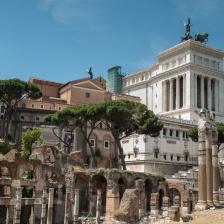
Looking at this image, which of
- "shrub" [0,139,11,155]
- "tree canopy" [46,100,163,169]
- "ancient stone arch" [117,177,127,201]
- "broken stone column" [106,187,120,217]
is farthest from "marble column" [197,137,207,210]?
"shrub" [0,139,11,155]

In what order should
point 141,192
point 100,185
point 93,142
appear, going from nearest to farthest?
point 141,192, point 100,185, point 93,142

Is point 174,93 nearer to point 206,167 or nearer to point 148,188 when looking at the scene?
point 148,188

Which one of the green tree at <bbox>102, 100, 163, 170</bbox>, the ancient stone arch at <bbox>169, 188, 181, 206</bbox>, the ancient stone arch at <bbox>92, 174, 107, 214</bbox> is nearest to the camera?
the ancient stone arch at <bbox>92, 174, 107, 214</bbox>

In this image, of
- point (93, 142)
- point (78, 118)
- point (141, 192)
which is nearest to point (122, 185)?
point (141, 192)

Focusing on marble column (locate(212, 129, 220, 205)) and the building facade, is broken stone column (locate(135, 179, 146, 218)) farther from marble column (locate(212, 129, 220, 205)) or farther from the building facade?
the building facade

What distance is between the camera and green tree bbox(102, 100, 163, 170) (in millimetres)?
42969

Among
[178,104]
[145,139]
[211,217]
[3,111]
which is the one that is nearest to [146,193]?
[145,139]

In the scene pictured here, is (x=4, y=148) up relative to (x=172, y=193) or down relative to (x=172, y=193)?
up

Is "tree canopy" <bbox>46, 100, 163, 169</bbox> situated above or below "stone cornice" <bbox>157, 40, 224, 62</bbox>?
below

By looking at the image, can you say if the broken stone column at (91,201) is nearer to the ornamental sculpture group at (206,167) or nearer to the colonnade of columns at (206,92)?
the ornamental sculpture group at (206,167)

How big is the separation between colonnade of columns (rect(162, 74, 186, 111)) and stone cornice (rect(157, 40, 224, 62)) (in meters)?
4.00

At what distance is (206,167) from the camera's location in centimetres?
2947

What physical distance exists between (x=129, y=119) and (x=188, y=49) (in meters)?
25.4

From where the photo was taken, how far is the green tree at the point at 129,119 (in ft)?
141
